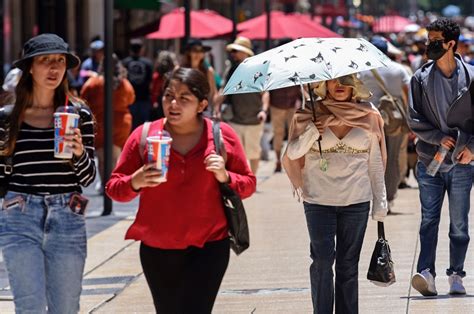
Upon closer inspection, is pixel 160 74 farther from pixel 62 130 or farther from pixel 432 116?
pixel 62 130

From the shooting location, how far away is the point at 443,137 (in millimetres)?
8984

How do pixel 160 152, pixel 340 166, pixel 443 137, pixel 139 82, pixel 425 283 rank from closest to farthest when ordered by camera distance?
pixel 160 152
pixel 340 166
pixel 443 137
pixel 425 283
pixel 139 82

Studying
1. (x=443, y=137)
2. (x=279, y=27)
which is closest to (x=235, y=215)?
(x=443, y=137)

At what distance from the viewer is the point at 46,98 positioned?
21.3ft

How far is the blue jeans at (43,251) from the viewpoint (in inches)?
243

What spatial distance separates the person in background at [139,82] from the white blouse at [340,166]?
12822mm

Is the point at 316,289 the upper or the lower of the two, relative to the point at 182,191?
lower

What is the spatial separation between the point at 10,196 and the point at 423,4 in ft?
526

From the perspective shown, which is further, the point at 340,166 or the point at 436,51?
the point at 436,51

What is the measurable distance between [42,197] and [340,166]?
1924mm

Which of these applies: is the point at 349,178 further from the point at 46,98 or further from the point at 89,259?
the point at 89,259

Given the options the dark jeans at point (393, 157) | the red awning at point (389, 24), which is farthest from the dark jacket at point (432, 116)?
the red awning at point (389, 24)

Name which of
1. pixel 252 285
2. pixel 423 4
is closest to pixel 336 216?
pixel 252 285

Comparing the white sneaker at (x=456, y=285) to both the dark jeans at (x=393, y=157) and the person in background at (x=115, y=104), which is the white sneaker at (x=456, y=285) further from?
the person in background at (x=115, y=104)
